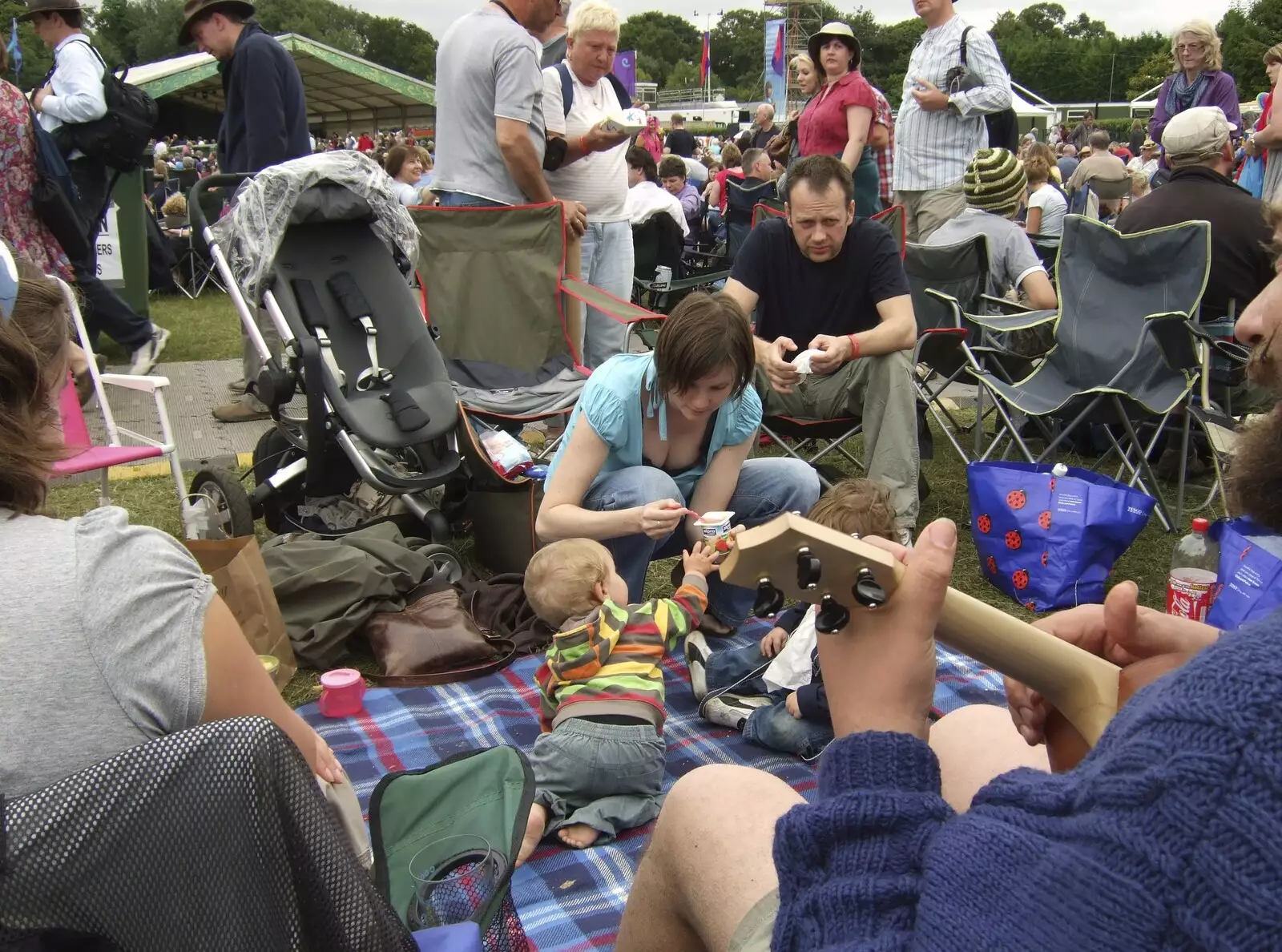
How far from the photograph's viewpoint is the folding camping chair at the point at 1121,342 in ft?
14.0

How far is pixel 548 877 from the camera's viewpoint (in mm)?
2344

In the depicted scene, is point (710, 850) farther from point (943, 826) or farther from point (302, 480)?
point (302, 480)

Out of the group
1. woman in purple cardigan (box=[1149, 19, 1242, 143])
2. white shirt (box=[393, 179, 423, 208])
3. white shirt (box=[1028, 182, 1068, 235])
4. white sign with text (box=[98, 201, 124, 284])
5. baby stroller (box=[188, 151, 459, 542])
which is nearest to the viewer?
baby stroller (box=[188, 151, 459, 542])

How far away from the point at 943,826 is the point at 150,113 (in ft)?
23.3

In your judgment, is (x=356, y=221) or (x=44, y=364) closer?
(x=44, y=364)

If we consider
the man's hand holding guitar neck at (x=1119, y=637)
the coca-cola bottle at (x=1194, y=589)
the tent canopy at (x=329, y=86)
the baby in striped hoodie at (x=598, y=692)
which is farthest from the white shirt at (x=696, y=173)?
the man's hand holding guitar neck at (x=1119, y=637)

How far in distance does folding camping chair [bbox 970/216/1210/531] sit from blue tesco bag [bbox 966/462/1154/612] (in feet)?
1.94

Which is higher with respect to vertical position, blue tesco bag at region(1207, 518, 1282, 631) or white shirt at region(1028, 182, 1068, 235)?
white shirt at region(1028, 182, 1068, 235)

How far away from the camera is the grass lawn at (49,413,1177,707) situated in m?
3.83

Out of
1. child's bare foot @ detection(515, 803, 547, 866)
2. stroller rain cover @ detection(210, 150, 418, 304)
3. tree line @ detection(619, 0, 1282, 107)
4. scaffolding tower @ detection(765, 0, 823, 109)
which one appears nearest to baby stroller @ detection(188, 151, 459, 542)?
stroller rain cover @ detection(210, 150, 418, 304)

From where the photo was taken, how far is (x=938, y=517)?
4613 mm

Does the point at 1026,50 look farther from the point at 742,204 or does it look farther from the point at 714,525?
the point at 714,525

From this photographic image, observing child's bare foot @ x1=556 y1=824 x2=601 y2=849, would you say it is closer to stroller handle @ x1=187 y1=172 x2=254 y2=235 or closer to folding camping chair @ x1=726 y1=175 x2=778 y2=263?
stroller handle @ x1=187 y1=172 x2=254 y2=235

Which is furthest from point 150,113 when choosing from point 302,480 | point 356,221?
point 302,480
